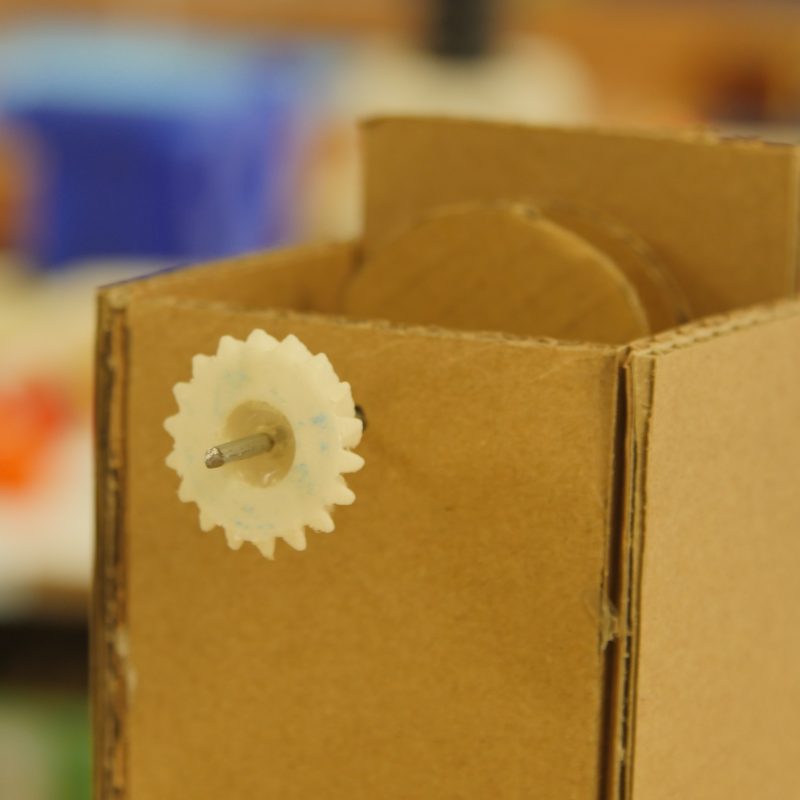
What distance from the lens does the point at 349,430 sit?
542mm

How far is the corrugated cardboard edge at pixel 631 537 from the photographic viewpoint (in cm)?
54

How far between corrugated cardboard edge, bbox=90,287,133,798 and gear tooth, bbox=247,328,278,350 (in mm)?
114

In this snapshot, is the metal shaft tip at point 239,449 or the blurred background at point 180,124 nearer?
the metal shaft tip at point 239,449

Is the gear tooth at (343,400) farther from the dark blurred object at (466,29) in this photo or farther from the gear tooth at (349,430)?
the dark blurred object at (466,29)

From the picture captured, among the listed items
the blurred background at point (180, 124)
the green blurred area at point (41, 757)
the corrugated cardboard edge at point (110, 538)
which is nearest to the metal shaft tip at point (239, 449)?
the corrugated cardboard edge at point (110, 538)

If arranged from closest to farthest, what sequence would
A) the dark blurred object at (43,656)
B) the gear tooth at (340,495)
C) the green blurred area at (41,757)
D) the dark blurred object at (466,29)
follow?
the gear tooth at (340,495) → the green blurred area at (41,757) → the dark blurred object at (43,656) → the dark blurred object at (466,29)

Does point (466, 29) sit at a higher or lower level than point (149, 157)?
higher

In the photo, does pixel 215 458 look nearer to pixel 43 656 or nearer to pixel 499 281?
pixel 499 281

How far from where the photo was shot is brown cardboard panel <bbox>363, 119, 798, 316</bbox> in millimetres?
712

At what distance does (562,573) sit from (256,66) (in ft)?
10.5

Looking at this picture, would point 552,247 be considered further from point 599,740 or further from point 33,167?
point 33,167

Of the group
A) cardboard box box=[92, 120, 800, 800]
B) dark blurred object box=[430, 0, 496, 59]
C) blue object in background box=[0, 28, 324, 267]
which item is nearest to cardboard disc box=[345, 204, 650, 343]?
cardboard box box=[92, 120, 800, 800]

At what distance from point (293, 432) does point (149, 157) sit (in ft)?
8.60

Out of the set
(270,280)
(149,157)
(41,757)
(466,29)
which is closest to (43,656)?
(41,757)
